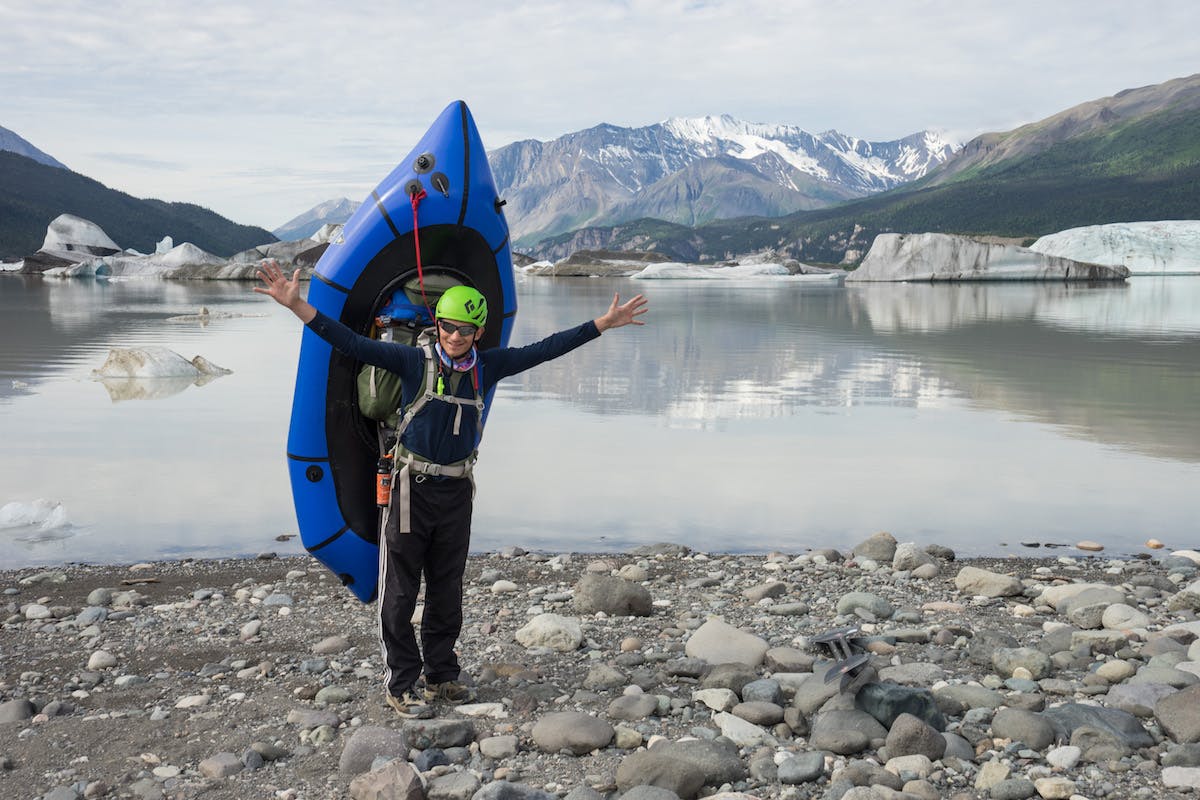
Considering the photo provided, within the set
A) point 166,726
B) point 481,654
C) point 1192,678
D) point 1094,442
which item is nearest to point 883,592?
point 1192,678

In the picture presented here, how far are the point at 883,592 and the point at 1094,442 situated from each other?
27.1 feet

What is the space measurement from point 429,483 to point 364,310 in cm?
229

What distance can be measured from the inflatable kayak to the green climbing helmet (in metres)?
1.59

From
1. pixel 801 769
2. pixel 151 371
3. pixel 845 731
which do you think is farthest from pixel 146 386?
→ pixel 801 769

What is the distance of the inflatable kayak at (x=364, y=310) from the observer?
7746mm

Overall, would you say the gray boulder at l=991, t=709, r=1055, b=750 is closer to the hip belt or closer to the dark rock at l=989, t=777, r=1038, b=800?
the dark rock at l=989, t=777, r=1038, b=800

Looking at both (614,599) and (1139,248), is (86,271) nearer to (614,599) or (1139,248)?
(1139,248)

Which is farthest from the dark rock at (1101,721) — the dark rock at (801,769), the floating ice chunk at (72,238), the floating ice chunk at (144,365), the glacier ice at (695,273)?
the floating ice chunk at (72,238)

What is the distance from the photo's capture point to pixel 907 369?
2452 cm

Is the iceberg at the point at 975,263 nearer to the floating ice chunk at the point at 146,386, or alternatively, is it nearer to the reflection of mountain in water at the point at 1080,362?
the reflection of mountain in water at the point at 1080,362

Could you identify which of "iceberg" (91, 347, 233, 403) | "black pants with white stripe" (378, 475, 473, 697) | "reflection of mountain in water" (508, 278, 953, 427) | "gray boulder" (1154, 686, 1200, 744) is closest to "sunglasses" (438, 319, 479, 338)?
"black pants with white stripe" (378, 475, 473, 697)

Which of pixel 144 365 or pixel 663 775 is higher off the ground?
pixel 144 365

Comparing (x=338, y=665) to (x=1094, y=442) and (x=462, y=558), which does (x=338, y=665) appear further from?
(x=1094, y=442)

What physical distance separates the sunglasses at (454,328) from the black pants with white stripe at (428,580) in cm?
84
